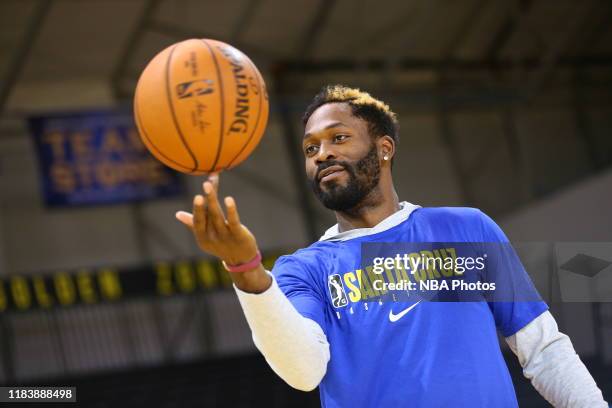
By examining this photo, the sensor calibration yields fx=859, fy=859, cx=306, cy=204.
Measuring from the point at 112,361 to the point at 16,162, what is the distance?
3.27 m

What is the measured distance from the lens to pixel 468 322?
2281 millimetres

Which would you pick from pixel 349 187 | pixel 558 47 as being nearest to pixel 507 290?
pixel 349 187

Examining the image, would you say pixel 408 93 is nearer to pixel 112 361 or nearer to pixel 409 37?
pixel 409 37

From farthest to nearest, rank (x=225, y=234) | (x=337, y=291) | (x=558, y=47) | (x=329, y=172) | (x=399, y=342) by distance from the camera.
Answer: (x=558, y=47), (x=329, y=172), (x=337, y=291), (x=399, y=342), (x=225, y=234)

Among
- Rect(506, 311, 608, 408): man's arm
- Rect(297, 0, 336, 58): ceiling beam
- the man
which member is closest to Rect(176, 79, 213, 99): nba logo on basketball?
the man

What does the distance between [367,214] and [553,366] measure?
2.22 feet

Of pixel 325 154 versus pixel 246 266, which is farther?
pixel 325 154

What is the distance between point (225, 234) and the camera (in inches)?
73.1

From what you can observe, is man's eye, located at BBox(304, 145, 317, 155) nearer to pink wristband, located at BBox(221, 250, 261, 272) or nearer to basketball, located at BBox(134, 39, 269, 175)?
basketball, located at BBox(134, 39, 269, 175)

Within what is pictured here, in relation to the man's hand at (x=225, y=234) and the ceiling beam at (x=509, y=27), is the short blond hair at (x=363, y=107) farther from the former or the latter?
the ceiling beam at (x=509, y=27)

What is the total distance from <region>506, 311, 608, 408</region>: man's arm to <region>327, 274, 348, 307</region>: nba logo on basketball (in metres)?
0.51

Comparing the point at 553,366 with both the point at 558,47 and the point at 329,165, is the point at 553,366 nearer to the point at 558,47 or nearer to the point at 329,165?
the point at 329,165

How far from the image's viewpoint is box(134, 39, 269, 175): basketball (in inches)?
94.4

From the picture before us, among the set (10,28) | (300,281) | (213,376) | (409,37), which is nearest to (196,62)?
(300,281)
